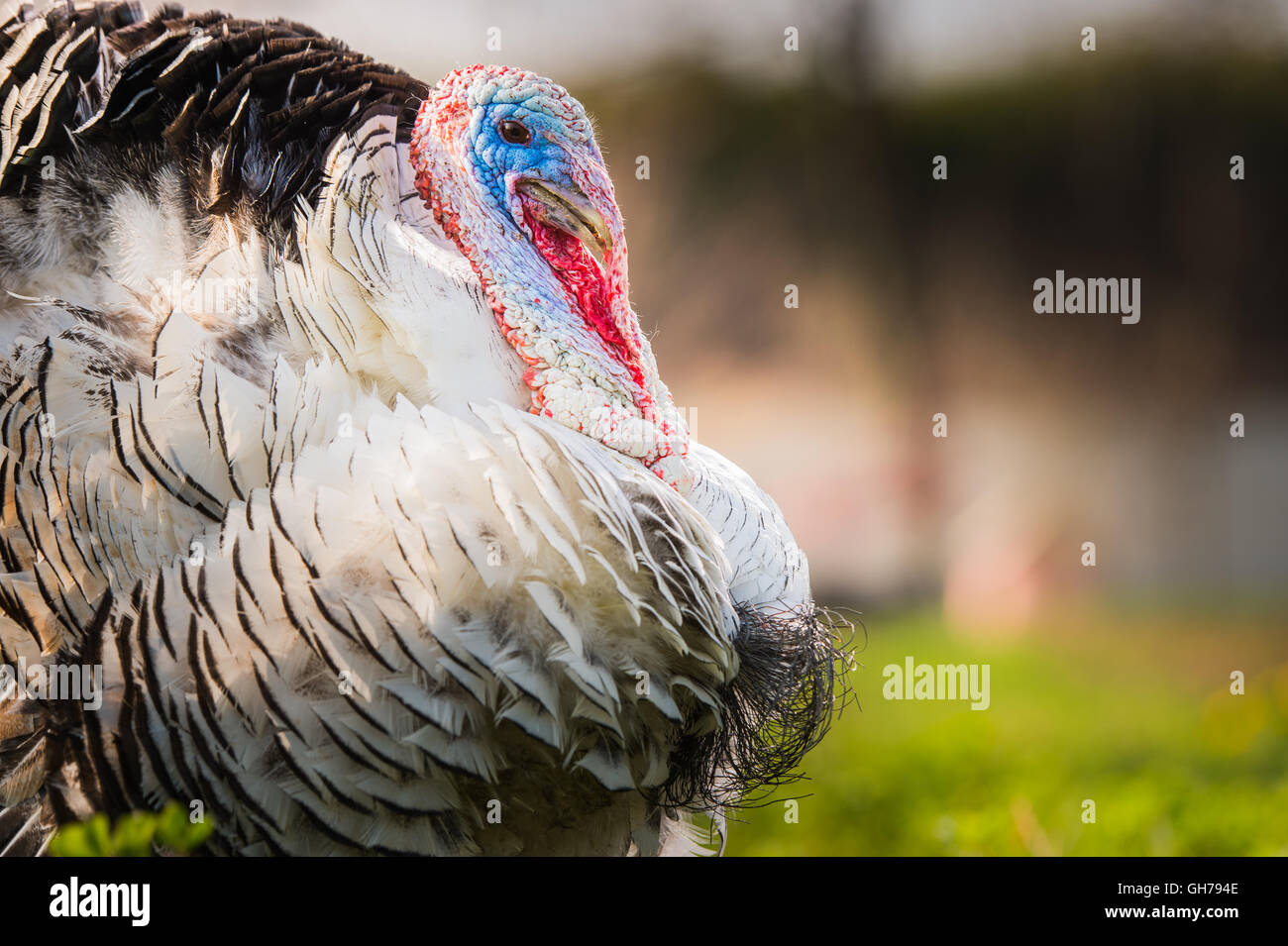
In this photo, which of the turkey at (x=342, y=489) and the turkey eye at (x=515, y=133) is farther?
the turkey eye at (x=515, y=133)

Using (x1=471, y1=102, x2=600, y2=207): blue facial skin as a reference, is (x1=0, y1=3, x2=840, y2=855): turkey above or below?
below

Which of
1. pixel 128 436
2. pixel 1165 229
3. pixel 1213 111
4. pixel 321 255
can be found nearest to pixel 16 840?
pixel 128 436

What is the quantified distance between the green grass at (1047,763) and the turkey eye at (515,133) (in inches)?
56.3

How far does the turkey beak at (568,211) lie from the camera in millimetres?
2006

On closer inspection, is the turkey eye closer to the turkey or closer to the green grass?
the turkey

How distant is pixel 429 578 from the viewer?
5.27 feet

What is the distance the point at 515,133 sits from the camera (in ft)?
6.55

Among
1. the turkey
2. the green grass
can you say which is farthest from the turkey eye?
the green grass

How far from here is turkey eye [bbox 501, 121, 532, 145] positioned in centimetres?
199

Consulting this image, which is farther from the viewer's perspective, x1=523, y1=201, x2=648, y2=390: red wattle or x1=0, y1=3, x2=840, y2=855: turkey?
x1=523, y1=201, x2=648, y2=390: red wattle

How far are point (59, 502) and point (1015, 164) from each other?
4.36 metres

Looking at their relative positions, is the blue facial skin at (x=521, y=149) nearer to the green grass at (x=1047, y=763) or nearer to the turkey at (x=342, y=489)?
the turkey at (x=342, y=489)

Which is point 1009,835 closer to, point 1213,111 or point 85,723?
point 85,723

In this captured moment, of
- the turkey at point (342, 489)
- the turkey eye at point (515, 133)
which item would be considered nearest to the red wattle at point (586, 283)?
the turkey at point (342, 489)
